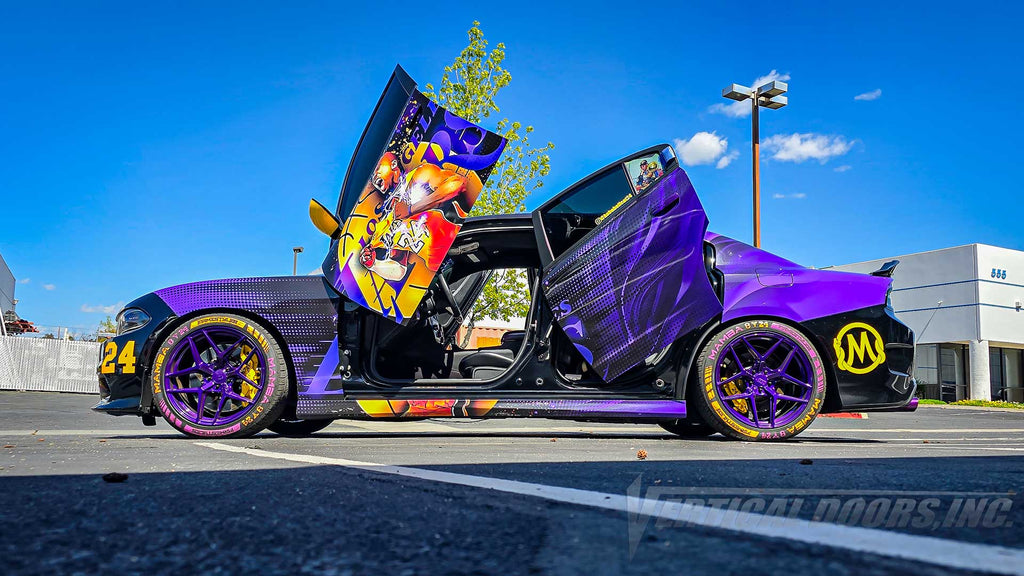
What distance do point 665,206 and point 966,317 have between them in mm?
28460

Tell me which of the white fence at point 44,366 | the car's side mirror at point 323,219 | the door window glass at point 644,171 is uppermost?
the door window glass at point 644,171

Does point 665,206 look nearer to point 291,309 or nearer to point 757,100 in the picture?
point 291,309

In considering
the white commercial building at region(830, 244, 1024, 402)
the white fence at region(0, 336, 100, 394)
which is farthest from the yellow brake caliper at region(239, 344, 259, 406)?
the white commercial building at region(830, 244, 1024, 402)

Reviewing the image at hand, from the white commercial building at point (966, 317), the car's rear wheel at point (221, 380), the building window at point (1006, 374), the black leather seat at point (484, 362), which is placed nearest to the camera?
the car's rear wheel at point (221, 380)

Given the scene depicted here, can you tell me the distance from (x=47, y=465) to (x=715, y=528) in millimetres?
2549

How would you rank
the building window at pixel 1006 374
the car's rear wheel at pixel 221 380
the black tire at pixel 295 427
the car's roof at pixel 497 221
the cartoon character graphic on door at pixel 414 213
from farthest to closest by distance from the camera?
1. the building window at pixel 1006 374
2. the black tire at pixel 295 427
3. the car's roof at pixel 497 221
4. the cartoon character graphic on door at pixel 414 213
5. the car's rear wheel at pixel 221 380

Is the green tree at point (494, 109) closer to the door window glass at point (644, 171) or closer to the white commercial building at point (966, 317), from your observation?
the door window glass at point (644, 171)

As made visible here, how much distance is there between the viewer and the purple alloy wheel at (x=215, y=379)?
4.57 m

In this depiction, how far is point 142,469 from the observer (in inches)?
105

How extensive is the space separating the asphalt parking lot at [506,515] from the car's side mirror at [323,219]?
6.30 feet

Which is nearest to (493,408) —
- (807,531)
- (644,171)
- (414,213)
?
(414,213)

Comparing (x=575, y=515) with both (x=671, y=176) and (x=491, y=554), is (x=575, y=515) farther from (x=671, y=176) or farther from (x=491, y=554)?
(x=671, y=176)

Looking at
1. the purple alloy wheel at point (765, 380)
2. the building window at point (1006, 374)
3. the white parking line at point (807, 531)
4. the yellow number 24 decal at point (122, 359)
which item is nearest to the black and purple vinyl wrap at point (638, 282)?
the purple alloy wheel at point (765, 380)

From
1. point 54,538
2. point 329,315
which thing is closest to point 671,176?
point 329,315
